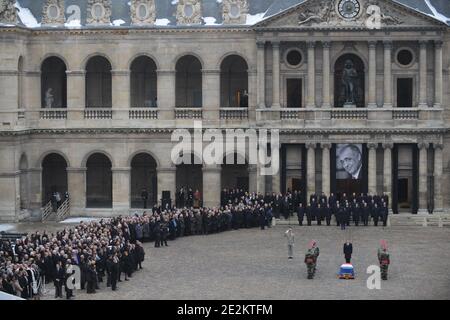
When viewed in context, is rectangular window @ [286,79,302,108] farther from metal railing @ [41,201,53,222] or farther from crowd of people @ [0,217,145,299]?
crowd of people @ [0,217,145,299]

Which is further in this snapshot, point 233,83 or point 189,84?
point 189,84

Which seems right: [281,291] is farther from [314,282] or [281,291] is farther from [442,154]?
[442,154]

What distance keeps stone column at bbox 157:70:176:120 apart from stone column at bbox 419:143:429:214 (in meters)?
15.9

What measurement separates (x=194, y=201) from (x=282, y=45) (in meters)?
11.3

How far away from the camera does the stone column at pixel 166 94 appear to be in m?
68.9

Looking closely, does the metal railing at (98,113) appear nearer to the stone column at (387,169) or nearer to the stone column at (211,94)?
the stone column at (211,94)

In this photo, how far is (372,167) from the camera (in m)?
66.8

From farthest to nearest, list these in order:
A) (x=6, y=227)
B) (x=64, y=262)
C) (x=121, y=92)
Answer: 1. (x=121, y=92)
2. (x=6, y=227)
3. (x=64, y=262)

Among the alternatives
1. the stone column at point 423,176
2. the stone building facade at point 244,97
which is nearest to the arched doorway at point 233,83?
the stone building facade at point 244,97

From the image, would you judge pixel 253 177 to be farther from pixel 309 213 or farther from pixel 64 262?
pixel 64 262

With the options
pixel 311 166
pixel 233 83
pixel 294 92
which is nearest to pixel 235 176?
pixel 233 83

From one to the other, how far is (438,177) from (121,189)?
2001 centimetres

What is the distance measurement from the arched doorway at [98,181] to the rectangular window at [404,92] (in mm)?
19799

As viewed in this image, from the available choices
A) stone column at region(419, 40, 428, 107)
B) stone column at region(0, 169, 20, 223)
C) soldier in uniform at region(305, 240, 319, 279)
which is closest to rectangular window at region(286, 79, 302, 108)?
stone column at region(419, 40, 428, 107)
